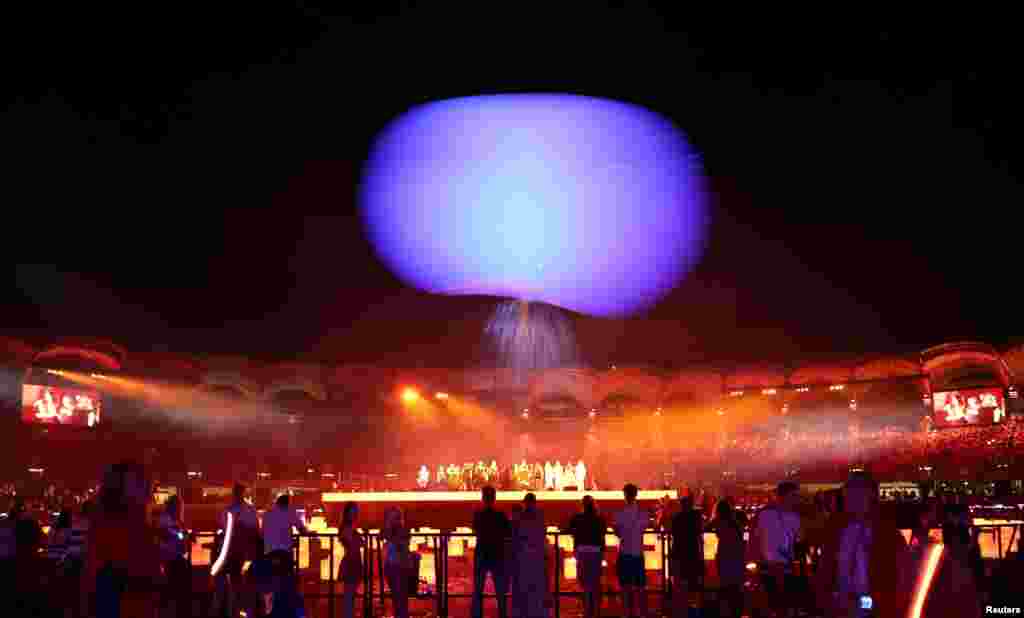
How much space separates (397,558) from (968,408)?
74.6ft

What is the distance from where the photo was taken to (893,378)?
32188 mm

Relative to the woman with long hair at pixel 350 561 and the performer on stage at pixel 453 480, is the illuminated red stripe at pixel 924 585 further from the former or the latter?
the performer on stage at pixel 453 480

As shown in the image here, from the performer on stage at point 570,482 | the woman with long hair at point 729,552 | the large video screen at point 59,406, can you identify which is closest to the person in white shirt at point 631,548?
the woman with long hair at point 729,552

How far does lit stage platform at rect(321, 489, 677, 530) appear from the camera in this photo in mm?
24891

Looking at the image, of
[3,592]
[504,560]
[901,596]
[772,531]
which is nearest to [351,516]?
[504,560]

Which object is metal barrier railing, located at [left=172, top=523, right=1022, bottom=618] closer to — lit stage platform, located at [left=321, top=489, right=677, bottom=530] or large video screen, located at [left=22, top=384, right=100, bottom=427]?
lit stage platform, located at [left=321, top=489, right=677, bottom=530]

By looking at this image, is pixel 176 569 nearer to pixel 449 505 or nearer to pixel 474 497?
pixel 449 505

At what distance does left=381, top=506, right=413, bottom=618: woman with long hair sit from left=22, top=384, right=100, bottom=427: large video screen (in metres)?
18.6

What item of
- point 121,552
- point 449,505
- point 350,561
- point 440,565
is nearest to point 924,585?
point 121,552

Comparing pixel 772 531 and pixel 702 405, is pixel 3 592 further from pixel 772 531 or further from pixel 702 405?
pixel 702 405

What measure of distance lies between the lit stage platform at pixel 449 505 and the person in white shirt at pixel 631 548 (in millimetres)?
10839

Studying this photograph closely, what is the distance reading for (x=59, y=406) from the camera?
28375 mm

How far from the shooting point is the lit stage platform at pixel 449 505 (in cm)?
2489

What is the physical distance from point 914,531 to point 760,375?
25.3 metres
